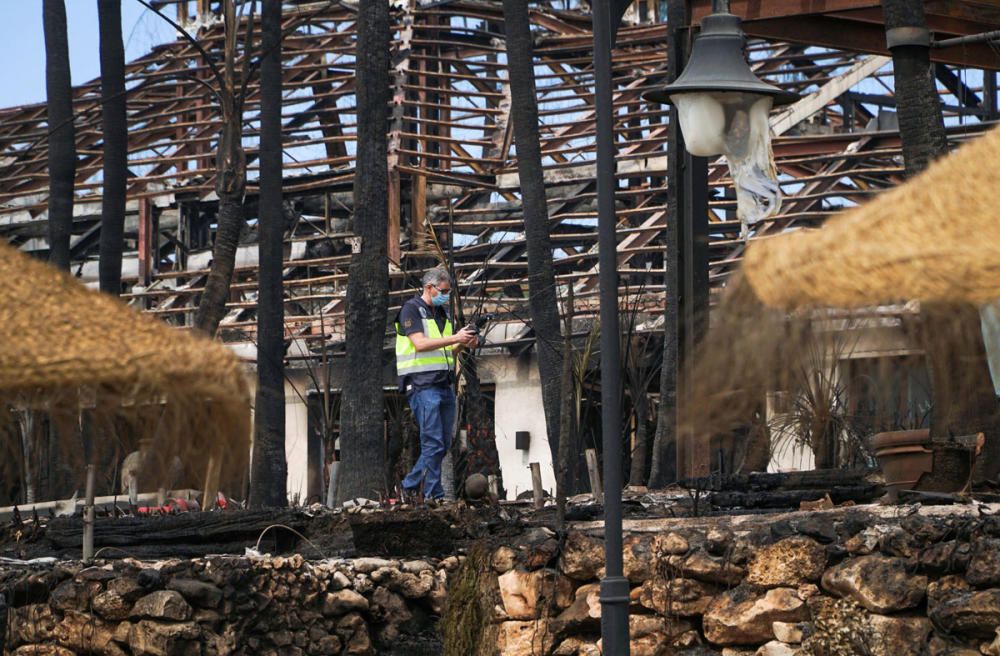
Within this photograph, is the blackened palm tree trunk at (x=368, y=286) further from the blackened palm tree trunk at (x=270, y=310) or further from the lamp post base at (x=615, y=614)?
the lamp post base at (x=615, y=614)

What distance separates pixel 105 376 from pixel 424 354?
8.27m

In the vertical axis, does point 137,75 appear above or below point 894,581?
above

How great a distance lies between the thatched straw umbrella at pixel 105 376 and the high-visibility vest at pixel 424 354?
7806 millimetres

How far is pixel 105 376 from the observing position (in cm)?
640

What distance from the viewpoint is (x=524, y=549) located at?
1193 centimetres

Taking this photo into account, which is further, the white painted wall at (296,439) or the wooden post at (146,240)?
the wooden post at (146,240)

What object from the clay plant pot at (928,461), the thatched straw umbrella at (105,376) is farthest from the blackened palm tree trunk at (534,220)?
the thatched straw umbrella at (105,376)

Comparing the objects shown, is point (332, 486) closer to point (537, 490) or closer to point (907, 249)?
point (537, 490)

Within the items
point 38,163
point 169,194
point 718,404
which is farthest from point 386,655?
point 38,163

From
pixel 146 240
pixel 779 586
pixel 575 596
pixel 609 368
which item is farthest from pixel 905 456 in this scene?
pixel 146 240

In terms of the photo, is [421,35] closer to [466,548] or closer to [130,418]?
[466,548]

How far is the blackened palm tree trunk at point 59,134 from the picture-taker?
952 inches

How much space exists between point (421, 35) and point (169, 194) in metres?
5.47

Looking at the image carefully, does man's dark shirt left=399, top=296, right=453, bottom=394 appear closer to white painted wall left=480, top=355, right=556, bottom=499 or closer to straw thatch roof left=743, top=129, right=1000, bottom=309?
straw thatch roof left=743, top=129, right=1000, bottom=309
